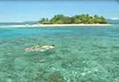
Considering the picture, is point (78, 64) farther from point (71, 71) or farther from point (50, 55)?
point (50, 55)

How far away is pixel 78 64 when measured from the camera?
621 centimetres

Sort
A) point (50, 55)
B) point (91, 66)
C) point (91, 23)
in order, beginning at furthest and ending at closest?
point (91, 23) < point (50, 55) < point (91, 66)

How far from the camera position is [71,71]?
5.52 meters

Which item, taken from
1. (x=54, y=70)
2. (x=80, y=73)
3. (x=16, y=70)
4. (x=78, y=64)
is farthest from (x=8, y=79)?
(x=78, y=64)

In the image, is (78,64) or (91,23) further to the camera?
(91,23)

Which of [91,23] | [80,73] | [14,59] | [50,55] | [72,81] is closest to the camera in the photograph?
[72,81]

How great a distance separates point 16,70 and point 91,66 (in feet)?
5.71

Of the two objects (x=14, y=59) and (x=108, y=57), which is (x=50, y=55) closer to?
(x=14, y=59)

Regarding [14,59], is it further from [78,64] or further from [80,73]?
[80,73]

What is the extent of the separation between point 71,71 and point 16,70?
3.91 ft

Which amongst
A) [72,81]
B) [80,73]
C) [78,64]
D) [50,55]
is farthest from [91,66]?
[50,55]

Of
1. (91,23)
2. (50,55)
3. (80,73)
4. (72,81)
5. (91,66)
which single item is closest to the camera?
(72,81)

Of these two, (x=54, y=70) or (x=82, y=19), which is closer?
(x=54, y=70)

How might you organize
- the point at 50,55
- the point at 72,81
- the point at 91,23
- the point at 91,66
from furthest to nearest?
the point at 91,23 < the point at 50,55 < the point at 91,66 < the point at 72,81
